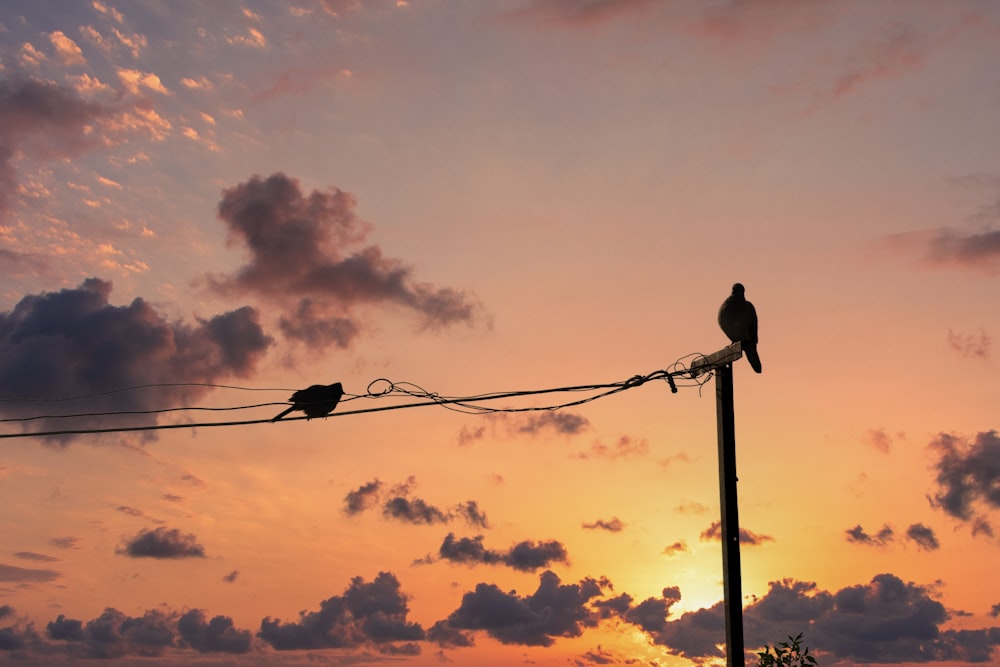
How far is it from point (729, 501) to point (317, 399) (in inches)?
274

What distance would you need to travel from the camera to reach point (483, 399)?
19.3 meters

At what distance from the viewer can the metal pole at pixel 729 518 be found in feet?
53.1

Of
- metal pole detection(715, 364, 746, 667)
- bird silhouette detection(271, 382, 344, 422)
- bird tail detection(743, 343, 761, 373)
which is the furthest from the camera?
bird silhouette detection(271, 382, 344, 422)

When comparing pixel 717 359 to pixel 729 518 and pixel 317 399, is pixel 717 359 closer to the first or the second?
pixel 729 518

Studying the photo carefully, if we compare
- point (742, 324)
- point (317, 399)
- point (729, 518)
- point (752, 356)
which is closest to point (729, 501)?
point (729, 518)

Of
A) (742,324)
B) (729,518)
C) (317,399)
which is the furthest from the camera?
(317,399)

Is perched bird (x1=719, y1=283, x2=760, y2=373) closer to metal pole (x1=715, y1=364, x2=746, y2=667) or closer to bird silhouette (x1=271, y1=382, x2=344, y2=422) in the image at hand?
metal pole (x1=715, y1=364, x2=746, y2=667)

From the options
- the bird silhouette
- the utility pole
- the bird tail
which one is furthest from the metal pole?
the bird silhouette

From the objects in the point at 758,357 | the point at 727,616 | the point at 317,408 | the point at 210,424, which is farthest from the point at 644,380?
the point at 210,424

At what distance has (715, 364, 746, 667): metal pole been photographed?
53.1ft

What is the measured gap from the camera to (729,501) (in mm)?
16625

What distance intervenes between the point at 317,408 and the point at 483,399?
2799 millimetres

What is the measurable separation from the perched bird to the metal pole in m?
0.47

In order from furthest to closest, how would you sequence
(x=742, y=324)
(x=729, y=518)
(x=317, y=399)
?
(x=317, y=399) → (x=742, y=324) → (x=729, y=518)
